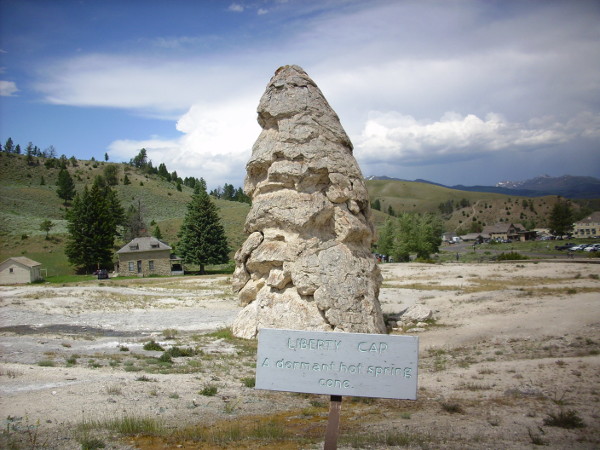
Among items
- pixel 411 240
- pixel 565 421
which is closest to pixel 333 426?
pixel 565 421

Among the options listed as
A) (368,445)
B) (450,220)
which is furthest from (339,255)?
(450,220)

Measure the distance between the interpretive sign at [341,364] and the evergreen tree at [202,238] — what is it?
181 feet

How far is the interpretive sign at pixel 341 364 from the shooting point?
6.70 meters

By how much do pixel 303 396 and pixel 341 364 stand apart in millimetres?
4927

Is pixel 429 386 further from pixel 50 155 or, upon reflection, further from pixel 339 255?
pixel 50 155

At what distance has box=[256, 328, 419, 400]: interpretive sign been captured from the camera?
670 centimetres

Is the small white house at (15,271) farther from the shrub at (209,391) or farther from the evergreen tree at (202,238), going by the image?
the shrub at (209,391)

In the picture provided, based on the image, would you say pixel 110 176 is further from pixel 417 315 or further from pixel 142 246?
pixel 417 315

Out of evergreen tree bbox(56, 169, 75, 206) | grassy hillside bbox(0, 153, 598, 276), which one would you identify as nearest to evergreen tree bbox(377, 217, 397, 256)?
grassy hillside bbox(0, 153, 598, 276)

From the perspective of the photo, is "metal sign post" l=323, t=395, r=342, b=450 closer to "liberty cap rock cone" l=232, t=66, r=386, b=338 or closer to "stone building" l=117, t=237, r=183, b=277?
"liberty cap rock cone" l=232, t=66, r=386, b=338

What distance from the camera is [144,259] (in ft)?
192

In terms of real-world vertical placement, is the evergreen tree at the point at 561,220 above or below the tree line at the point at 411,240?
above


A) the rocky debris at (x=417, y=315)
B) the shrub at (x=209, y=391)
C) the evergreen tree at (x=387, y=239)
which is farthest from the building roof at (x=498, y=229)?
the shrub at (x=209, y=391)

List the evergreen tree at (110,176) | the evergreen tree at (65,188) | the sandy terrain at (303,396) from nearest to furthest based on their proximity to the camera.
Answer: the sandy terrain at (303,396) < the evergreen tree at (65,188) < the evergreen tree at (110,176)
